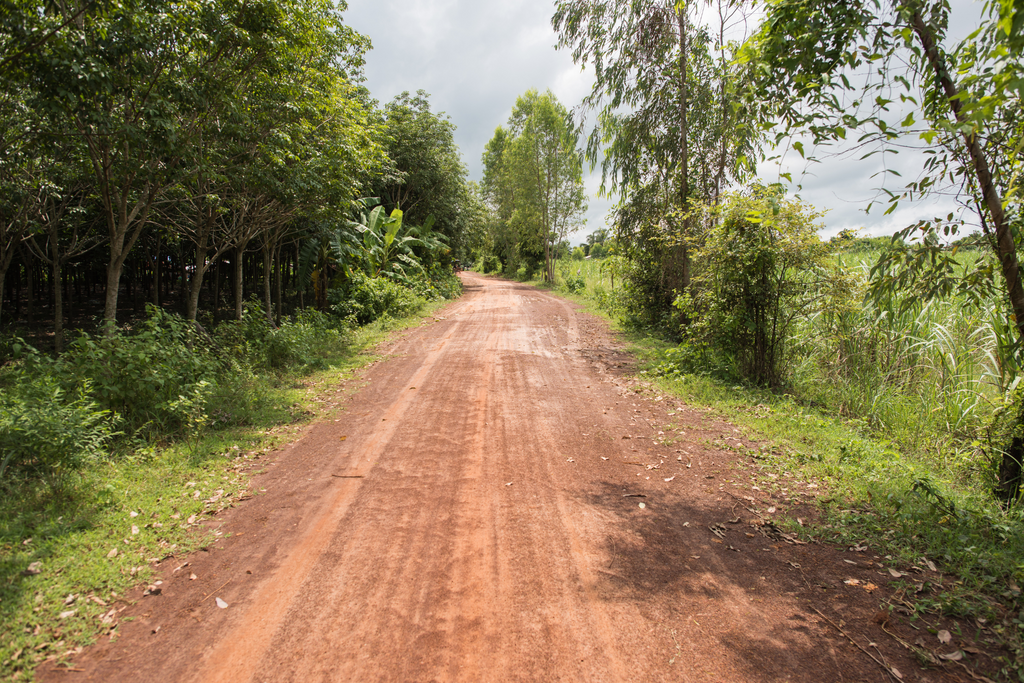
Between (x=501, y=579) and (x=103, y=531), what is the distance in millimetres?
3195

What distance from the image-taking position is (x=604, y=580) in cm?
347

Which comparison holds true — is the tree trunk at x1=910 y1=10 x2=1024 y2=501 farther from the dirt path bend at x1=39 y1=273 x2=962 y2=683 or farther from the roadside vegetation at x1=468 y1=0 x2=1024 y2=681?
the dirt path bend at x1=39 y1=273 x2=962 y2=683

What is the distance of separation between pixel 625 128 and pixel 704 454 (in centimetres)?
1007

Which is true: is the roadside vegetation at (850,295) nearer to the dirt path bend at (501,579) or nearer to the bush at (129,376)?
the dirt path bend at (501,579)

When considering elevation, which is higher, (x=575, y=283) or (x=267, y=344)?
(x=575, y=283)

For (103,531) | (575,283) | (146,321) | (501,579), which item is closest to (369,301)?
(146,321)

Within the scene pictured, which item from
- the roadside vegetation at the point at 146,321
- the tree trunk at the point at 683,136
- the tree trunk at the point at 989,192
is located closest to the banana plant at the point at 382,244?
the roadside vegetation at the point at 146,321

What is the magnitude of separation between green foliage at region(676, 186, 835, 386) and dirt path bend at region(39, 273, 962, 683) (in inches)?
118

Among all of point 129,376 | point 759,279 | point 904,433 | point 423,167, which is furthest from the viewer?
point 423,167

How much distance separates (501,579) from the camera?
3.46m

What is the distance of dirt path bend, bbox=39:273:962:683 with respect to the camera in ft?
9.05

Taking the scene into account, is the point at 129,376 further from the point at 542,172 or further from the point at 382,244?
the point at 542,172

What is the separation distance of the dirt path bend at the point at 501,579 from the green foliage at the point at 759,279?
299 cm

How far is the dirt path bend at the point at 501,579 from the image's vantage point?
2.76 meters
